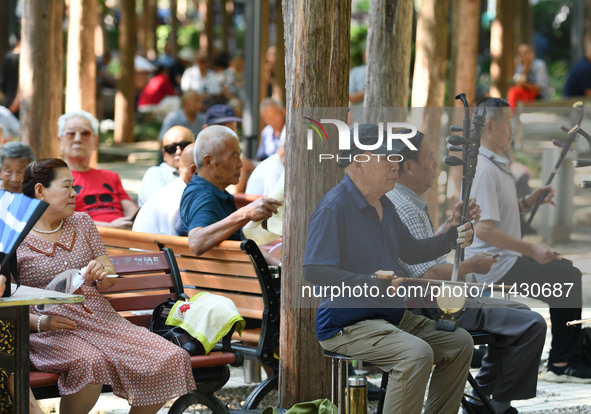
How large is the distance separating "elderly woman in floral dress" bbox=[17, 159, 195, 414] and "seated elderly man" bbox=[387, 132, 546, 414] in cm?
124

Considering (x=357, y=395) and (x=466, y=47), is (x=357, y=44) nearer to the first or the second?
(x=466, y=47)

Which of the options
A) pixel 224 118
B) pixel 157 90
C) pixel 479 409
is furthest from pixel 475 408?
pixel 157 90

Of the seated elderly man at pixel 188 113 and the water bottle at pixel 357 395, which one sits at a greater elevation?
the seated elderly man at pixel 188 113

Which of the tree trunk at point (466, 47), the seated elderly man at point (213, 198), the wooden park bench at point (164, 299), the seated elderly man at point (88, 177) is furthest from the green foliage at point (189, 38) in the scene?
the wooden park bench at point (164, 299)

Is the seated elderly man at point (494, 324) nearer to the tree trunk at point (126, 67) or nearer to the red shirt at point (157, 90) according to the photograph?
the tree trunk at point (126, 67)

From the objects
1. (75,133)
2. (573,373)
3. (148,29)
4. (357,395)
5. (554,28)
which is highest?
(554,28)

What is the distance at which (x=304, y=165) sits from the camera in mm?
5066

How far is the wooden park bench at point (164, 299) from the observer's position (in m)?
4.93

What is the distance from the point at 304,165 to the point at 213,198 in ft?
3.45

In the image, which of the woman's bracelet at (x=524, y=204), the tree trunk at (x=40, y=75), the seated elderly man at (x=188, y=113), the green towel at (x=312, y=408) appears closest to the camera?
the green towel at (x=312, y=408)

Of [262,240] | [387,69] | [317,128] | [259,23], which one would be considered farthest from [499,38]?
[317,128]

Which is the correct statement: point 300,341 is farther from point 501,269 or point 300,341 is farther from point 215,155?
point 215,155

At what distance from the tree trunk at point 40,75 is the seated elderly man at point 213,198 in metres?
3.12

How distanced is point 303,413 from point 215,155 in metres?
1.78
